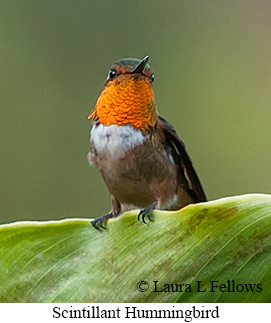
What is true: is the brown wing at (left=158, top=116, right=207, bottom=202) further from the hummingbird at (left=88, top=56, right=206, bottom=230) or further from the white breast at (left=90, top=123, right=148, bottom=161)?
→ the white breast at (left=90, top=123, right=148, bottom=161)

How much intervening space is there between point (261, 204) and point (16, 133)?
1.28 m

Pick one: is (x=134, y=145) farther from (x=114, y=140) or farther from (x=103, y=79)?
(x=103, y=79)

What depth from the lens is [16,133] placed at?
1.79 metres

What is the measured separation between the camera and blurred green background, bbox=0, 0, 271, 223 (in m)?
1.61

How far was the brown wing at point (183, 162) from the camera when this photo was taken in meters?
1.40

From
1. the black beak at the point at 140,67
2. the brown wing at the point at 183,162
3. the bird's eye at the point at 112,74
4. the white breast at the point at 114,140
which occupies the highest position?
the black beak at the point at 140,67

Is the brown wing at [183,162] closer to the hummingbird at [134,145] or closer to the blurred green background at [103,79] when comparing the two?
the hummingbird at [134,145]

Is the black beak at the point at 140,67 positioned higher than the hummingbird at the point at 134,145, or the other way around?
the black beak at the point at 140,67

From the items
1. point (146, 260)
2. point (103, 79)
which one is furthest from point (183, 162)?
point (146, 260)

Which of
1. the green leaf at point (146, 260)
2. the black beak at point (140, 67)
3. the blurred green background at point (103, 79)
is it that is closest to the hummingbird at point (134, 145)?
the black beak at point (140, 67)

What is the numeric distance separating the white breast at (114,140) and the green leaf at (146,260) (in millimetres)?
632

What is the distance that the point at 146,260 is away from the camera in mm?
649
